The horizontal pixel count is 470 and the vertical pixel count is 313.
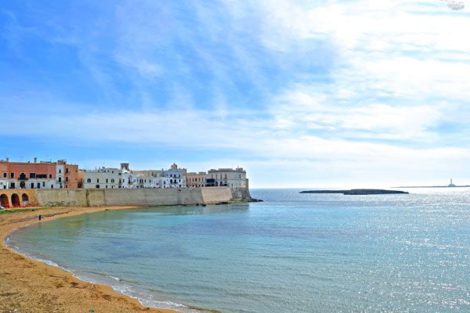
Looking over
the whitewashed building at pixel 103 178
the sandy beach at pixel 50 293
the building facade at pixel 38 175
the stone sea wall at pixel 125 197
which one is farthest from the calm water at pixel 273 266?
the whitewashed building at pixel 103 178

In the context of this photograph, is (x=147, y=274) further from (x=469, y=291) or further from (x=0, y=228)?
(x=0, y=228)

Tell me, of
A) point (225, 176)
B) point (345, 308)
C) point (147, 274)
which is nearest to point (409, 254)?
point (345, 308)

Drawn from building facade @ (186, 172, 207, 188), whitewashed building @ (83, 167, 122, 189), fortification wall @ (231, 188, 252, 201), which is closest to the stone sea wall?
fortification wall @ (231, 188, 252, 201)

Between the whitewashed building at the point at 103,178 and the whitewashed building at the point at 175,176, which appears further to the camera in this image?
the whitewashed building at the point at 175,176

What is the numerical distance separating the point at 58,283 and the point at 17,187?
218 ft

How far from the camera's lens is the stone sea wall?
3172 inches

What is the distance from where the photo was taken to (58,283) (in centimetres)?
2052

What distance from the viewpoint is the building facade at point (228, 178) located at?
5340 inches

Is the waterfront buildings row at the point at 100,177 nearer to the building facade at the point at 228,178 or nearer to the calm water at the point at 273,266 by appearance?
the building facade at the point at 228,178

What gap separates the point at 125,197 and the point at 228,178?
47.9 m

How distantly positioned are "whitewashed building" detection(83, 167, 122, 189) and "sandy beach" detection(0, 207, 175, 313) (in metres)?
73.2

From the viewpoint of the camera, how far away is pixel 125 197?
92.3 m

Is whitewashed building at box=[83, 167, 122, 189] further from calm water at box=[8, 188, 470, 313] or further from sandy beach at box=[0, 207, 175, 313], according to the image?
sandy beach at box=[0, 207, 175, 313]

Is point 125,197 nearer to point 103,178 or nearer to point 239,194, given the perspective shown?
point 103,178
